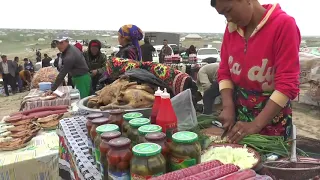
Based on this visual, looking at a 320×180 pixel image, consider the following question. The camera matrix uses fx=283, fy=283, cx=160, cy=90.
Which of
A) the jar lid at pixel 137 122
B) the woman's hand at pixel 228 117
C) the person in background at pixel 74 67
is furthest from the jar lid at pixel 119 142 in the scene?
the person in background at pixel 74 67

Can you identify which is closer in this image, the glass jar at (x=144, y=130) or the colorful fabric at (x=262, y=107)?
the glass jar at (x=144, y=130)

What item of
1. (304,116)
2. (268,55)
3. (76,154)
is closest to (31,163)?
(76,154)

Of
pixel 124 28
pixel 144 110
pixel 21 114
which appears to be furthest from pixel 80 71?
pixel 144 110

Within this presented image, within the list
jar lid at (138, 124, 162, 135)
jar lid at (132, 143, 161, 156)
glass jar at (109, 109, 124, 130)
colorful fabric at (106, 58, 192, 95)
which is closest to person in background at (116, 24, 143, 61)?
colorful fabric at (106, 58, 192, 95)

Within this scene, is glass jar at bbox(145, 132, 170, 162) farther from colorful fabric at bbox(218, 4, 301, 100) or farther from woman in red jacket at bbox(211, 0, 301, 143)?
colorful fabric at bbox(218, 4, 301, 100)

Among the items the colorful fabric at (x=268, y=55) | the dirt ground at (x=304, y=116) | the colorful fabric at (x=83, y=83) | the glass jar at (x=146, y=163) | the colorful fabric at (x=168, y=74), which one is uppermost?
the colorful fabric at (x=268, y=55)

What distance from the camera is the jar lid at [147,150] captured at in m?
0.93

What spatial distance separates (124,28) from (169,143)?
3214 mm

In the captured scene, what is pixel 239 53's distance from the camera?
1826 mm

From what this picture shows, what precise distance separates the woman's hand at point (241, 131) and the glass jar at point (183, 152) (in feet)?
1.81

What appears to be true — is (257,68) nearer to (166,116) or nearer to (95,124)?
(166,116)

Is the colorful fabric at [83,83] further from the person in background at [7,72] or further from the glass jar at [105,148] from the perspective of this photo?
the person in background at [7,72]

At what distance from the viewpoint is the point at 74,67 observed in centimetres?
504

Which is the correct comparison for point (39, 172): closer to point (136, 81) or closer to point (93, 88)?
point (136, 81)
